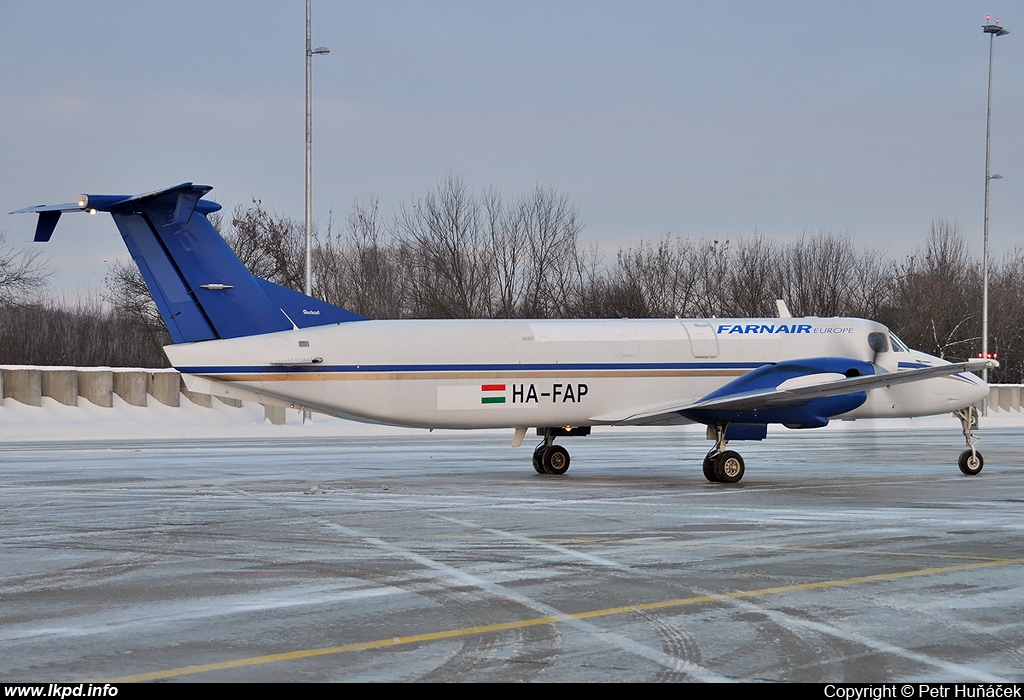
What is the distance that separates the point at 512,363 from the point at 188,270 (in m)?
5.68

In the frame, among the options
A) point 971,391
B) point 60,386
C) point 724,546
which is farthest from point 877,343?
point 60,386

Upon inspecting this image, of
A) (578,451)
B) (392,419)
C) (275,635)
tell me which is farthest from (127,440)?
(275,635)

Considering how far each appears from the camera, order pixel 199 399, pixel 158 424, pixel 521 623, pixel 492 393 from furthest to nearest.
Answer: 1. pixel 199 399
2. pixel 158 424
3. pixel 492 393
4. pixel 521 623


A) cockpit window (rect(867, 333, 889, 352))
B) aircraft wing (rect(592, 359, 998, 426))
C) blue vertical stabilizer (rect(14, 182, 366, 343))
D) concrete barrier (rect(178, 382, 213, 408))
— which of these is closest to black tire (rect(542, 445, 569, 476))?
aircraft wing (rect(592, 359, 998, 426))

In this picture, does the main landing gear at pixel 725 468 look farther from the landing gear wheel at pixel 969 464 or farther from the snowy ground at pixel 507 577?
the landing gear wheel at pixel 969 464

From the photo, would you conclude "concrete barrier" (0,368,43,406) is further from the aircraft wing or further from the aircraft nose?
the aircraft nose

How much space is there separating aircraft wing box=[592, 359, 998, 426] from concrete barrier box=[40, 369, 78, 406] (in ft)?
89.1

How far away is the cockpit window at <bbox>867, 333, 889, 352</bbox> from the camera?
22.0 m

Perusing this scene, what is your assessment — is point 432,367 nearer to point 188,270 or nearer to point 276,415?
point 188,270

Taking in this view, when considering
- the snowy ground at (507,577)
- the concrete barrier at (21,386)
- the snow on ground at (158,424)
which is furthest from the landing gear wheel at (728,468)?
the concrete barrier at (21,386)

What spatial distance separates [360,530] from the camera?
13.0 m

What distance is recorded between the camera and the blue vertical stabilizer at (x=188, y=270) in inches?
738

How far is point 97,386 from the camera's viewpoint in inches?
1661

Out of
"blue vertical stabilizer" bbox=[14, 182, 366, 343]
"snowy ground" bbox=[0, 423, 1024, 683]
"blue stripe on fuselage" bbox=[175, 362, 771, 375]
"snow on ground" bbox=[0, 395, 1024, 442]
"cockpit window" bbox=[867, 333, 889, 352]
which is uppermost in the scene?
"blue vertical stabilizer" bbox=[14, 182, 366, 343]
